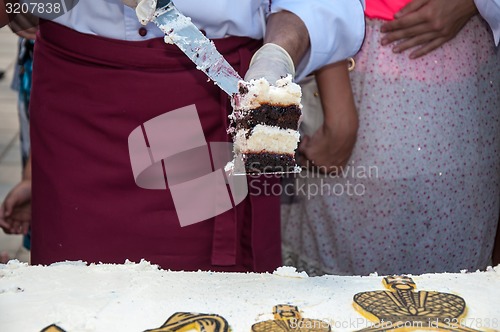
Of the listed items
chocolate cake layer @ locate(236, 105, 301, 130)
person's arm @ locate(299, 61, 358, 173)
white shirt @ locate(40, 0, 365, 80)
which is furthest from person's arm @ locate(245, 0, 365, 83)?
chocolate cake layer @ locate(236, 105, 301, 130)

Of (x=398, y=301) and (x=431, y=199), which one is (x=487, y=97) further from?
(x=398, y=301)

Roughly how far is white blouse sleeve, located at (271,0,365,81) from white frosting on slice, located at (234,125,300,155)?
451mm

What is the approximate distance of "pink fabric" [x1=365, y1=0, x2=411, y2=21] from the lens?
2.46 m

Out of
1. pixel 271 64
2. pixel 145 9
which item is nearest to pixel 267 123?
pixel 271 64

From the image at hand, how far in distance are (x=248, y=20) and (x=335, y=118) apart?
0.45 meters

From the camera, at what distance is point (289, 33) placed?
2129 mm

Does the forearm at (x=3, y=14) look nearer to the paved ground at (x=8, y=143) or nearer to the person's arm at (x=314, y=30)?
the person's arm at (x=314, y=30)

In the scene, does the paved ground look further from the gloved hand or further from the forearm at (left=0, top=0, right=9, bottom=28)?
the gloved hand

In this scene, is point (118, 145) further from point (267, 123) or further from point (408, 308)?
point (408, 308)

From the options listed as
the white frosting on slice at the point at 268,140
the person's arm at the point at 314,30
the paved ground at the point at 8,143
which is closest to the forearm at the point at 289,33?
the person's arm at the point at 314,30

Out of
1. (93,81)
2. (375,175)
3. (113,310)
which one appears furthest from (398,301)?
(93,81)

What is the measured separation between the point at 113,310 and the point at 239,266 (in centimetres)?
67

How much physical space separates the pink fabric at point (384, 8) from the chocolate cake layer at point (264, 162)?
825 mm

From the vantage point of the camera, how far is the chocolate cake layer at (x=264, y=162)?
183 centimetres
